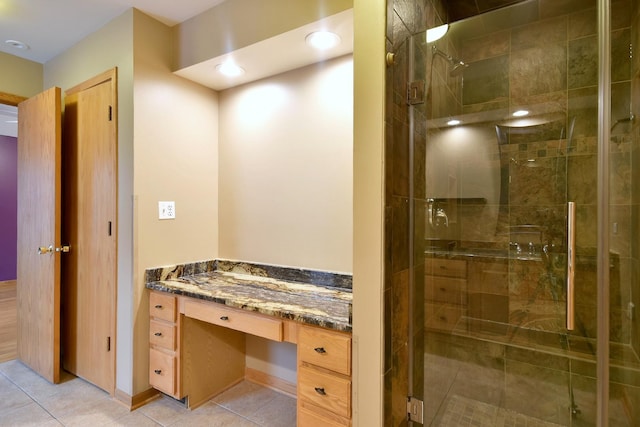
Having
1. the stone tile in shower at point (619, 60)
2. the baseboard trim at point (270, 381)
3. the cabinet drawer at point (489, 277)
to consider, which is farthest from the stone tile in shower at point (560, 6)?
the baseboard trim at point (270, 381)

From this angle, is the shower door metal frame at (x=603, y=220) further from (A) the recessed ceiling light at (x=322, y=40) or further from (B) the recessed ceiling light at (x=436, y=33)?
(A) the recessed ceiling light at (x=322, y=40)

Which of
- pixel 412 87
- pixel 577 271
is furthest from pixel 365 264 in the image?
pixel 577 271

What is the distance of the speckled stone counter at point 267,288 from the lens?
159 centimetres

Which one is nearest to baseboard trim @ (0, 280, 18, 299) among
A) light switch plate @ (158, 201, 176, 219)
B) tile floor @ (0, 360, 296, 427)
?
tile floor @ (0, 360, 296, 427)

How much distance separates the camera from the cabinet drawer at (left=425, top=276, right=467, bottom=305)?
5.61ft

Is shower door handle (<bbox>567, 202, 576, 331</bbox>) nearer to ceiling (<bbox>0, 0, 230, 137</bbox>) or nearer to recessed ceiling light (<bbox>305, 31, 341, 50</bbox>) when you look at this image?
recessed ceiling light (<bbox>305, 31, 341, 50</bbox>)

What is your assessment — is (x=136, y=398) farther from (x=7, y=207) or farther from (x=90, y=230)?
(x=7, y=207)

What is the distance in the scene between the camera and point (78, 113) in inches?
96.0

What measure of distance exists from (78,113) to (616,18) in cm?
326

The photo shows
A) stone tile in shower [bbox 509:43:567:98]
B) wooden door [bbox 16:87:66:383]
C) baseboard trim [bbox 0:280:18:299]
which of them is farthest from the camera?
baseboard trim [bbox 0:280:18:299]

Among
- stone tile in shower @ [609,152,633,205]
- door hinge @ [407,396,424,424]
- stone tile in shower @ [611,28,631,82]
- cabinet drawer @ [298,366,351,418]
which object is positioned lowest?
door hinge @ [407,396,424,424]

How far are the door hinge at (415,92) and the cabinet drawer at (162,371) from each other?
6.52ft

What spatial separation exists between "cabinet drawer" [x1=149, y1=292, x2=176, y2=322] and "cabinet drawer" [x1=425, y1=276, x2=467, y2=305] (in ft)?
4.93

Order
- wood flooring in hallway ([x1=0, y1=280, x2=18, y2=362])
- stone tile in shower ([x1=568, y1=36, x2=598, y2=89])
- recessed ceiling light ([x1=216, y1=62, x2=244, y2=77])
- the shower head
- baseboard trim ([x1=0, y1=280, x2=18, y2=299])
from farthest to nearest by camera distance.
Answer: baseboard trim ([x1=0, y1=280, x2=18, y2=299])
wood flooring in hallway ([x1=0, y1=280, x2=18, y2=362])
recessed ceiling light ([x1=216, y1=62, x2=244, y2=77])
the shower head
stone tile in shower ([x1=568, y1=36, x2=598, y2=89])
